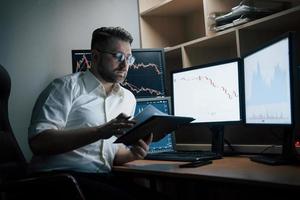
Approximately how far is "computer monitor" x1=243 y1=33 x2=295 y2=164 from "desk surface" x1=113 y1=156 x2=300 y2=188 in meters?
0.11

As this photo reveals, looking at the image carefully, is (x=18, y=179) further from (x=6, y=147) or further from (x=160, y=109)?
(x=160, y=109)

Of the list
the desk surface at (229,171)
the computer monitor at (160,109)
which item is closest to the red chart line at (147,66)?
the computer monitor at (160,109)

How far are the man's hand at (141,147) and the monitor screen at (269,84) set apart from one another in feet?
1.54

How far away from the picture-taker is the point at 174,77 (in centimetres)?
242

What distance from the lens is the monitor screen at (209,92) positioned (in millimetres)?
2102

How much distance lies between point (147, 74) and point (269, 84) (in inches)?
42.9

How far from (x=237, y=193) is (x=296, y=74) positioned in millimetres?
1115

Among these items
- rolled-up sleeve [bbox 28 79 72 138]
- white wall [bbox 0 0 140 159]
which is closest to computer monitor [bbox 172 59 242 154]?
rolled-up sleeve [bbox 28 79 72 138]

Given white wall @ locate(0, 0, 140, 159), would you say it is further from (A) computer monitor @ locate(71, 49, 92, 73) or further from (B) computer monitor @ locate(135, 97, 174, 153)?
(B) computer monitor @ locate(135, 97, 174, 153)

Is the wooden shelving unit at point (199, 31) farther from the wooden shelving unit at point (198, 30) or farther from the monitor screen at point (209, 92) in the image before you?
the monitor screen at point (209, 92)

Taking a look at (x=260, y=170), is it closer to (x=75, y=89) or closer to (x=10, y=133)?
(x=75, y=89)

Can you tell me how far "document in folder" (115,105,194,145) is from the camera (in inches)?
68.1

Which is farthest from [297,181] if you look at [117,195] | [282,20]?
[282,20]

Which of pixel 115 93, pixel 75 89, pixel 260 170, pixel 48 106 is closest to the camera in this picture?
pixel 260 170
